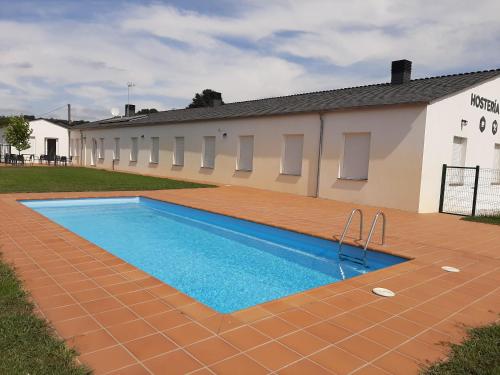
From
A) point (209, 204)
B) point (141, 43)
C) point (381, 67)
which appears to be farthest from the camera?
point (381, 67)

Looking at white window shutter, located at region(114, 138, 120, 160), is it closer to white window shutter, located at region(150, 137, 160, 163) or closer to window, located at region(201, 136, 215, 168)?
white window shutter, located at region(150, 137, 160, 163)

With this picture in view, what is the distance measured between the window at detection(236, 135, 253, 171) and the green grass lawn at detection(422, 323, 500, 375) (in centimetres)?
1419

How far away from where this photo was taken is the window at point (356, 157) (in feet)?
40.9

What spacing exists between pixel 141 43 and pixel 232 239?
42.9 ft

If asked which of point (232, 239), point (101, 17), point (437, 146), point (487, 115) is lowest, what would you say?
point (232, 239)

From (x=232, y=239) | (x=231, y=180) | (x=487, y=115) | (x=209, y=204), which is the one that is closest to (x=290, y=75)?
(x=231, y=180)

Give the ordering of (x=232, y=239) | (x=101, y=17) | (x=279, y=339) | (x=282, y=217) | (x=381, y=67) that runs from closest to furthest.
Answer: (x=279, y=339)
(x=232, y=239)
(x=282, y=217)
(x=101, y=17)
(x=381, y=67)

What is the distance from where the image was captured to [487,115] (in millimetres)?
13734

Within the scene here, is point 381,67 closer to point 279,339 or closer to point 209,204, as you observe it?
point 209,204

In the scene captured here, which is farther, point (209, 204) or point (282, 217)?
point (209, 204)

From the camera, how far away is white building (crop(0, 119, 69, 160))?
3478cm

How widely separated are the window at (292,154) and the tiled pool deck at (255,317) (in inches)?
360

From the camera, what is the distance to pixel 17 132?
29125mm

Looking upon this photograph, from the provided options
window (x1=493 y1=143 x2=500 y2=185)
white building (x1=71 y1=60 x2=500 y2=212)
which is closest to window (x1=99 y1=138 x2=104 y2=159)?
white building (x1=71 y1=60 x2=500 y2=212)
